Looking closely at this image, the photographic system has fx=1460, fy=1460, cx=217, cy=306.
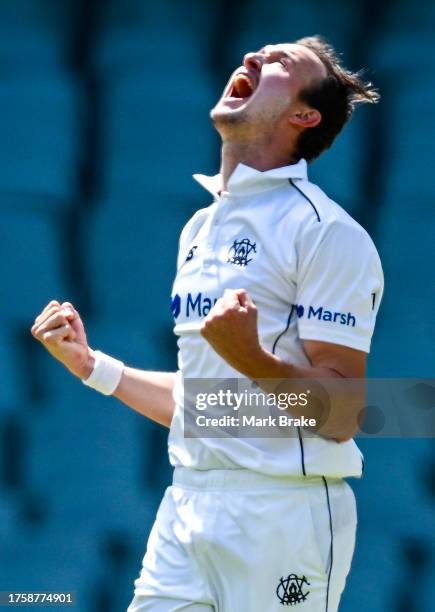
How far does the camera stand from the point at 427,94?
4109mm

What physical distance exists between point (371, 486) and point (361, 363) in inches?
54.5

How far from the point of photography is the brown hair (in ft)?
10.1

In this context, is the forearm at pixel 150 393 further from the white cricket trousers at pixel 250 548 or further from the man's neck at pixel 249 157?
the man's neck at pixel 249 157

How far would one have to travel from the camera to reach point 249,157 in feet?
9.87

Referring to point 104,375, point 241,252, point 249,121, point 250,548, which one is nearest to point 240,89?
point 249,121

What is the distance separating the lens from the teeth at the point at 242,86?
120 inches

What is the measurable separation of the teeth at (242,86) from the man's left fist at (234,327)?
655 mm

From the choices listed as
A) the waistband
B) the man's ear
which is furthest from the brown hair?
the waistband

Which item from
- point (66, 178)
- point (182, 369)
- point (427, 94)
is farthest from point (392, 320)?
point (182, 369)

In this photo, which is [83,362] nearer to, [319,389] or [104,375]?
[104,375]


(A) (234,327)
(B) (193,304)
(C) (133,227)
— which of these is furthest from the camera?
(C) (133,227)

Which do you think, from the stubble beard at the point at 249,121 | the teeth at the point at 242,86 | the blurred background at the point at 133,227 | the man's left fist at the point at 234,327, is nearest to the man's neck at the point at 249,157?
the stubble beard at the point at 249,121

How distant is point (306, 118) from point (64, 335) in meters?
0.68

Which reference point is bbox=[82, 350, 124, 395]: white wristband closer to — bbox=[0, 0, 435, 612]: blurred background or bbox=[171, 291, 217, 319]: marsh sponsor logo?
bbox=[171, 291, 217, 319]: marsh sponsor logo
